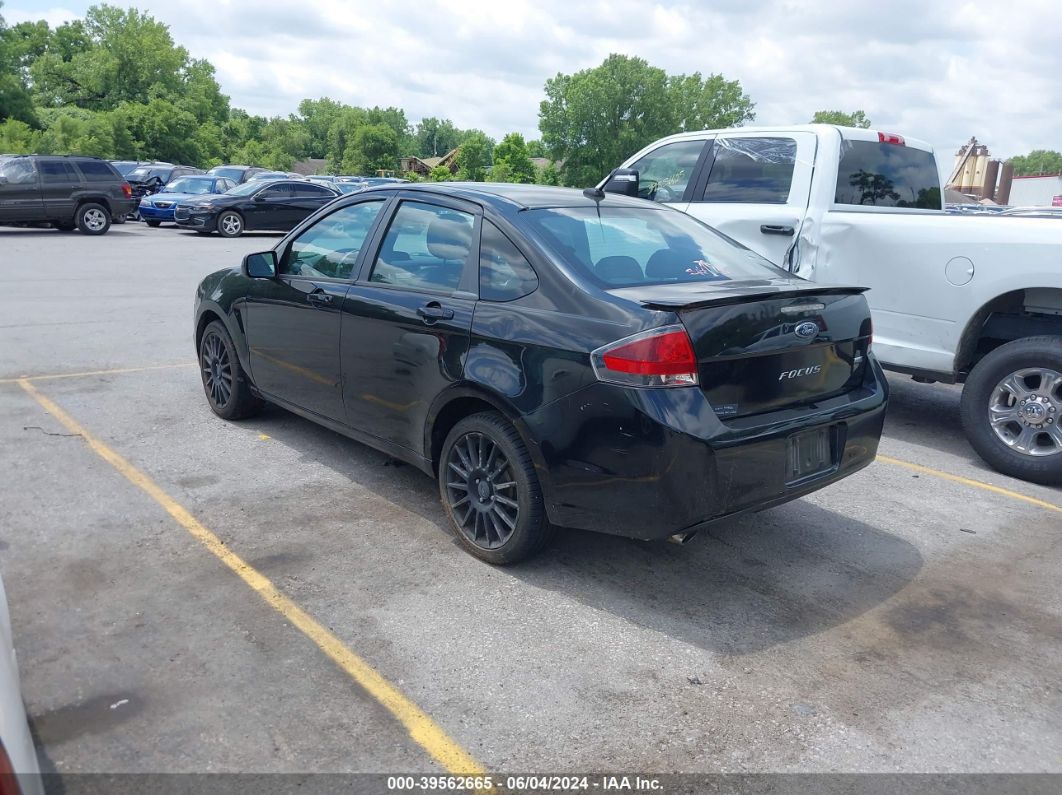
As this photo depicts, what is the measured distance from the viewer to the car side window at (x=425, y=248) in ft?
14.6

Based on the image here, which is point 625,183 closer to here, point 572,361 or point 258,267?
point 258,267

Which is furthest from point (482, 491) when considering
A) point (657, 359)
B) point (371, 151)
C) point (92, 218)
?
point (371, 151)

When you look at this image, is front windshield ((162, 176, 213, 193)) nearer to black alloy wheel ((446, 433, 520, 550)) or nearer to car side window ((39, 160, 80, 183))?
car side window ((39, 160, 80, 183))

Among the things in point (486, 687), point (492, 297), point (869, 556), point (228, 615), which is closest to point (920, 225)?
point (869, 556)

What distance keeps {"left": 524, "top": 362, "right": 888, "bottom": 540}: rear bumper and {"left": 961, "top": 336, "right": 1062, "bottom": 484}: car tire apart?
2.54 m

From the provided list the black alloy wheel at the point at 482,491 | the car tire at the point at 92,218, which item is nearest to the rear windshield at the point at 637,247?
the black alloy wheel at the point at 482,491

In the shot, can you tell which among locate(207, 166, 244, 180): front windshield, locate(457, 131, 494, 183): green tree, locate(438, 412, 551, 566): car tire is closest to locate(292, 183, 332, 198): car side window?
locate(207, 166, 244, 180): front windshield

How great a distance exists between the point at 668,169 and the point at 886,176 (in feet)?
5.90

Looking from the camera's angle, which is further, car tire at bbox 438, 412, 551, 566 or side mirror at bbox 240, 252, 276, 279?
side mirror at bbox 240, 252, 276, 279

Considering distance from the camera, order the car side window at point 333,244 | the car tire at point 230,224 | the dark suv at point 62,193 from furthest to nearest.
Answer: the car tire at point 230,224
the dark suv at point 62,193
the car side window at point 333,244

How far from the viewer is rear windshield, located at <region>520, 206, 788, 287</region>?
4148mm

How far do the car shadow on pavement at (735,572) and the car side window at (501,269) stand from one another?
48.8 inches

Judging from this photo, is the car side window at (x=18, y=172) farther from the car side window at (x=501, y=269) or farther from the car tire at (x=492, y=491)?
the car tire at (x=492, y=491)

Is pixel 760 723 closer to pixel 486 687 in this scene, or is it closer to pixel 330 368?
pixel 486 687
